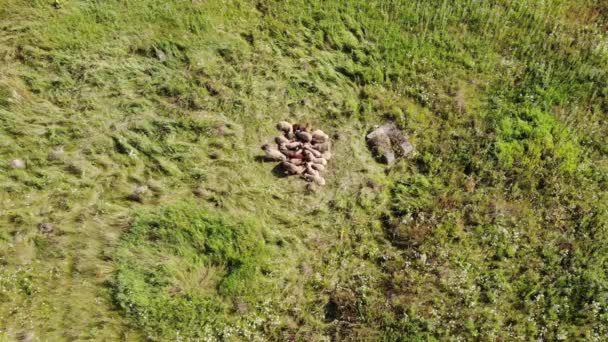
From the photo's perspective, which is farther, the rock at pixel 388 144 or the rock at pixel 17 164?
the rock at pixel 388 144

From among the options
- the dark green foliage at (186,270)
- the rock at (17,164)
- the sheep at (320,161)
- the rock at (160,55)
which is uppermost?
the rock at (160,55)

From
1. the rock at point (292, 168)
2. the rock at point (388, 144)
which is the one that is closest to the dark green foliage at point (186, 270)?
the rock at point (292, 168)

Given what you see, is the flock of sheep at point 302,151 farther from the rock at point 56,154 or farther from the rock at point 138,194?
the rock at point 56,154

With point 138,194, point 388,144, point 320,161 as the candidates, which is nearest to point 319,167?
point 320,161

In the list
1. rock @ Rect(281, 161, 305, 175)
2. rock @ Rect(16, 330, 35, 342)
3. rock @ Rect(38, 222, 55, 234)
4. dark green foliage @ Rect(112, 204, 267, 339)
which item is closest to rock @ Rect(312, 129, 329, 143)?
rock @ Rect(281, 161, 305, 175)

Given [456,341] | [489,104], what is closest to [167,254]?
[456,341]

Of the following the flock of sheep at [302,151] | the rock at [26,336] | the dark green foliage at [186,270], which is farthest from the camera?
the flock of sheep at [302,151]

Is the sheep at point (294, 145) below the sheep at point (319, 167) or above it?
A: above
